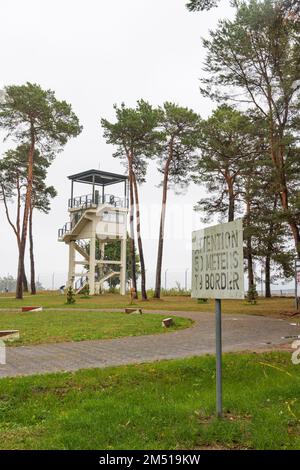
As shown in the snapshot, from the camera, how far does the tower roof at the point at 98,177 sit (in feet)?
118

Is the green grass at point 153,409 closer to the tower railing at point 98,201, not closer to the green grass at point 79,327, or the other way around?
the green grass at point 79,327

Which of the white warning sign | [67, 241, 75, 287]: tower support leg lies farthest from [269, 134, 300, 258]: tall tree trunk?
[67, 241, 75, 287]: tower support leg

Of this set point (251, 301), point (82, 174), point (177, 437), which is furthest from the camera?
point (82, 174)

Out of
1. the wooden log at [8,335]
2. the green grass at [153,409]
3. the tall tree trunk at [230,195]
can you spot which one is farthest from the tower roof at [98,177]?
the green grass at [153,409]

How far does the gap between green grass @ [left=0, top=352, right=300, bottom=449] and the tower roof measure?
2974 cm

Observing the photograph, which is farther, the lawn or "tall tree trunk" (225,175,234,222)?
"tall tree trunk" (225,175,234,222)

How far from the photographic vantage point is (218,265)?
4.68 m

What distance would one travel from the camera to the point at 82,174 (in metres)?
36.7

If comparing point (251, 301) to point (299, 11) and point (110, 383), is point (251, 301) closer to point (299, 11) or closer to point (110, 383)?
point (299, 11)

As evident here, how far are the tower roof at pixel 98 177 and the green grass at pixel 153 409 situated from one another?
97.6ft

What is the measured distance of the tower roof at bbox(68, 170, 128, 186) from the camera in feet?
118

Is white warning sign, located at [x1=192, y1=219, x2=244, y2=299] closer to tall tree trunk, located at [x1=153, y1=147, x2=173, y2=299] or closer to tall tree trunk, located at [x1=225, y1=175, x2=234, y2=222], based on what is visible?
tall tree trunk, located at [x1=153, y1=147, x2=173, y2=299]
